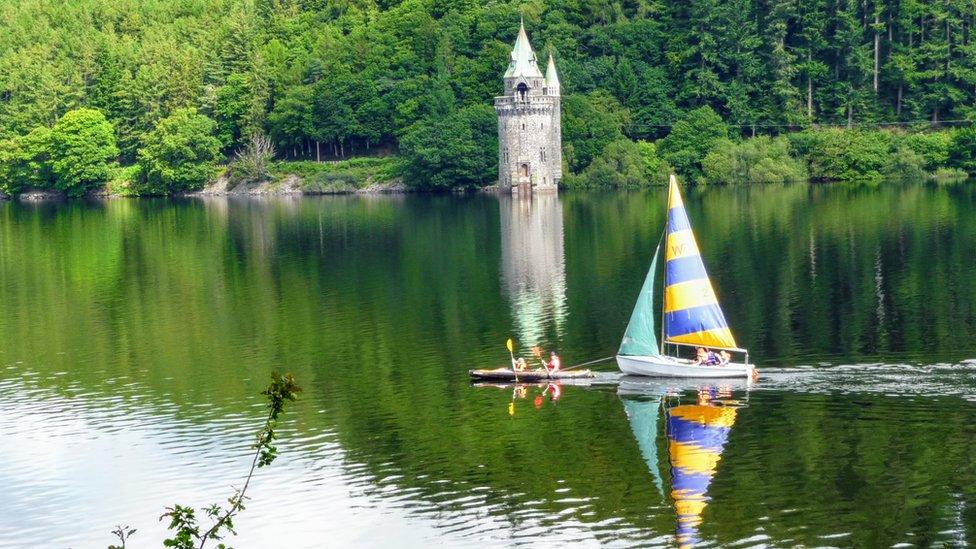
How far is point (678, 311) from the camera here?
4622cm

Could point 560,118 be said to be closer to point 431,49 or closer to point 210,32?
point 431,49

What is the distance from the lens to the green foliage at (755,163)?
134 meters

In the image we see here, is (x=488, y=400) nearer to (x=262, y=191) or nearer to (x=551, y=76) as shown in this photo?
(x=551, y=76)

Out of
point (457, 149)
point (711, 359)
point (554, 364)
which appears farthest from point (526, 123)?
point (711, 359)

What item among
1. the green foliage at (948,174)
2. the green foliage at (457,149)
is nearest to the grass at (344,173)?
the green foliage at (457,149)

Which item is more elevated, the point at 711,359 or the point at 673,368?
the point at 711,359

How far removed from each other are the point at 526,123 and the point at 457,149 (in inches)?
366

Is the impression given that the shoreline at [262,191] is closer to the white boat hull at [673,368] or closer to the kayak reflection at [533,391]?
the kayak reflection at [533,391]

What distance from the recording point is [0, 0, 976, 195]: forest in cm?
13725

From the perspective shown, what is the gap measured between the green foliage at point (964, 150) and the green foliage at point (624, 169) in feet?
87.0

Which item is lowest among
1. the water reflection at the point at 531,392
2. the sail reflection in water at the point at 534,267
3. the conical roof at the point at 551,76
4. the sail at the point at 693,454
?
the sail at the point at 693,454

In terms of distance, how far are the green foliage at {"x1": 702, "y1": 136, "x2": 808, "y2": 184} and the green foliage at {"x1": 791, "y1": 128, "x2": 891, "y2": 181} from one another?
1.85 metres

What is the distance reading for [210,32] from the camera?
183m

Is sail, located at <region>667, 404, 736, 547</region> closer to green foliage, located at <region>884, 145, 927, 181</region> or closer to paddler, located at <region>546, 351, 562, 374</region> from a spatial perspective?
paddler, located at <region>546, 351, 562, 374</region>
